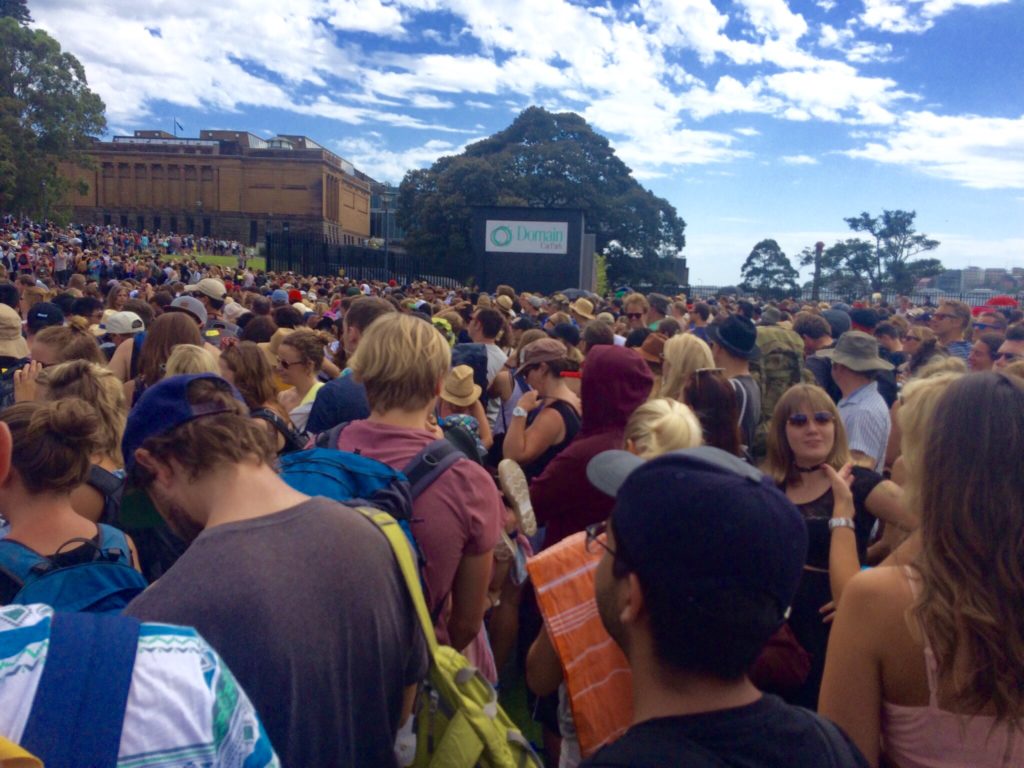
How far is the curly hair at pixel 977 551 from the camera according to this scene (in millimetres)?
1581

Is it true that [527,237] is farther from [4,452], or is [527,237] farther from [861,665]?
[4,452]

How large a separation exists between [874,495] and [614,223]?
44073mm

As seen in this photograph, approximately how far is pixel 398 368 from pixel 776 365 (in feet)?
12.6

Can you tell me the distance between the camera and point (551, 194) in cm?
4556

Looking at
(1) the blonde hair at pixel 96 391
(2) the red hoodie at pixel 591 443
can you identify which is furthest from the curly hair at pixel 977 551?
(1) the blonde hair at pixel 96 391

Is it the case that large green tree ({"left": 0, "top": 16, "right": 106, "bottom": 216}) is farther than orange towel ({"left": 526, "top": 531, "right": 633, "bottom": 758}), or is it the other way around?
large green tree ({"left": 0, "top": 16, "right": 106, "bottom": 216})

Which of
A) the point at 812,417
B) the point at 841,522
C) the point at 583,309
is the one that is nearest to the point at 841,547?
the point at 841,522

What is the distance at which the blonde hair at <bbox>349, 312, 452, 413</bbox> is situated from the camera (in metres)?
→ 2.63

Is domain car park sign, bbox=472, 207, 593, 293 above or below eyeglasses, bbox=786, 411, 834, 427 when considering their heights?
above

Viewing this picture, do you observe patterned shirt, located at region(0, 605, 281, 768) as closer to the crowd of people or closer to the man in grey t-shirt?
the crowd of people

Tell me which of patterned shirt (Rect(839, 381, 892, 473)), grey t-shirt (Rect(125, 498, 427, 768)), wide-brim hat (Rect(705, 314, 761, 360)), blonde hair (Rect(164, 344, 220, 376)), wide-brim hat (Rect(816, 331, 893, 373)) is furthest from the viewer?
wide-brim hat (Rect(816, 331, 893, 373))

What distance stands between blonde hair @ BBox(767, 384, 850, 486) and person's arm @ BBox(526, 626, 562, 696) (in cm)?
142

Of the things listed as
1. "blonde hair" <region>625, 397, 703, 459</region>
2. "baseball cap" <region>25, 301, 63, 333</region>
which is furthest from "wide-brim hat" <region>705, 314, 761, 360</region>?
"baseball cap" <region>25, 301, 63, 333</region>

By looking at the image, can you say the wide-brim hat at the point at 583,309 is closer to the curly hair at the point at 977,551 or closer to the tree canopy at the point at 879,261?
the curly hair at the point at 977,551
